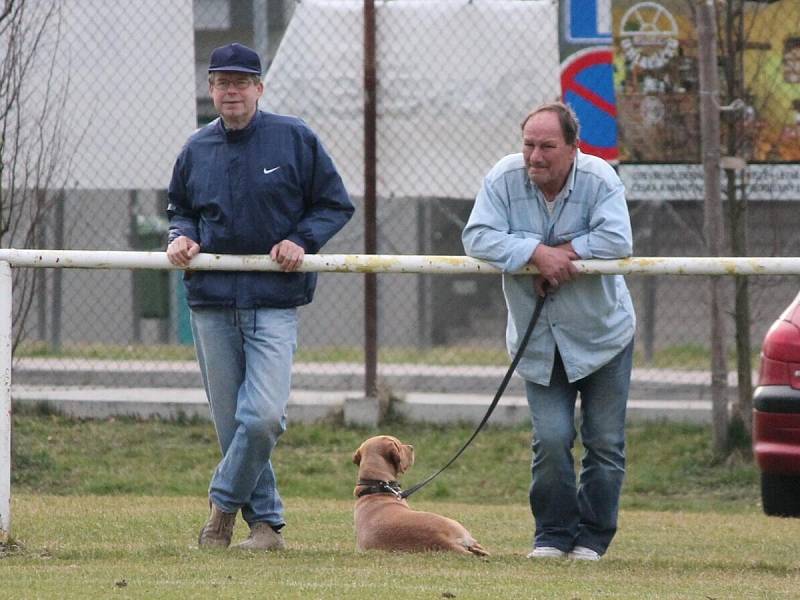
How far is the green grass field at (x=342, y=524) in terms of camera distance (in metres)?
5.01

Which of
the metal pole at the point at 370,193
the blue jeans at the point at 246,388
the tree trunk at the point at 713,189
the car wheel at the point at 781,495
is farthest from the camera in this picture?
the metal pole at the point at 370,193

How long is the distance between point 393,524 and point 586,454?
A: 82cm

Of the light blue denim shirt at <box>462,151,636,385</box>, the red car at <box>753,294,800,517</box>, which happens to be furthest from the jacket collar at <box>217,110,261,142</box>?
the red car at <box>753,294,800,517</box>

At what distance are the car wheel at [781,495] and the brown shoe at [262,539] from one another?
2530 millimetres

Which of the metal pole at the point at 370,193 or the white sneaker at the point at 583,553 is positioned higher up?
the metal pole at the point at 370,193

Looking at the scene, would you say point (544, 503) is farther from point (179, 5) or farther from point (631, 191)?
point (179, 5)

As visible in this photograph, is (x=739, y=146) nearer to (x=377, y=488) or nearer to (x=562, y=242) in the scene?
(x=562, y=242)

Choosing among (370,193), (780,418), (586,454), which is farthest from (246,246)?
(370,193)

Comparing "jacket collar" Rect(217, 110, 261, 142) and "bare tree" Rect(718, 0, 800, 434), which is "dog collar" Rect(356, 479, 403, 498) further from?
"bare tree" Rect(718, 0, 800, 434)

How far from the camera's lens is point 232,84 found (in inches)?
231

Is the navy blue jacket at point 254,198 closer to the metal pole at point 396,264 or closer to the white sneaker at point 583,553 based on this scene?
the metal pole at point 396,264

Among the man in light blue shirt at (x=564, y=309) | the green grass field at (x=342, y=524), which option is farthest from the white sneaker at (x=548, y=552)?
the green grass field at (x=342, y=524)

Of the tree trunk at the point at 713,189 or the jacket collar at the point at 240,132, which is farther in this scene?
the tree trunk at the point at 713,189

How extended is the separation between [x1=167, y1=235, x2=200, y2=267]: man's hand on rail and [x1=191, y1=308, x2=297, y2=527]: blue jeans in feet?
0.92
